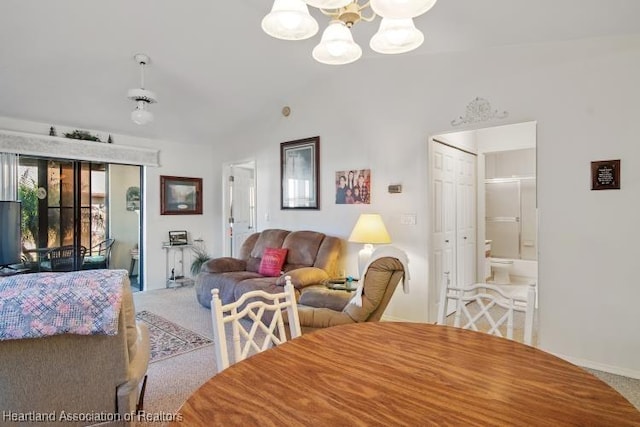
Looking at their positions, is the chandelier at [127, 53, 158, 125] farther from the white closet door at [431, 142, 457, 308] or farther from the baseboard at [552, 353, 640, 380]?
the baseboard at [552, 353, 640, 380]

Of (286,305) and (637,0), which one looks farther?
(637,0)

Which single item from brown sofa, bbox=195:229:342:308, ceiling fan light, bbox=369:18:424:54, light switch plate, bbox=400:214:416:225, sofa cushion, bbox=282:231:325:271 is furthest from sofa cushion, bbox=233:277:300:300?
ceiling fan light, bbox=369:18:424:54

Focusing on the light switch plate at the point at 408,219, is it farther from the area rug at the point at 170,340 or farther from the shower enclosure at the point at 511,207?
the shower enclosure at the point at 511,207

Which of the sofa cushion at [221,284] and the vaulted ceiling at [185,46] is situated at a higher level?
the vaulted ceiling at [185,46]

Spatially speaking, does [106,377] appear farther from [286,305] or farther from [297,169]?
[297,169]

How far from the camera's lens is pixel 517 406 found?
3.33 ft

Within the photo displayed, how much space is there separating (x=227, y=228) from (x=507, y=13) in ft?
16.6

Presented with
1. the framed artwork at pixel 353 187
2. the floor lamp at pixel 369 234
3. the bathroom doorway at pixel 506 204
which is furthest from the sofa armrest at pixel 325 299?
the bathroom doorway at pixel 506 204

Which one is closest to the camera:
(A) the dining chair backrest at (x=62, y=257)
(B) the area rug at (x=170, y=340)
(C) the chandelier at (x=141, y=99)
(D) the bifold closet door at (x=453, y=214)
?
(B) the area rug at (x=170, y=340)

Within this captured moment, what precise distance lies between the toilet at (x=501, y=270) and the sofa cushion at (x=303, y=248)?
3.47m

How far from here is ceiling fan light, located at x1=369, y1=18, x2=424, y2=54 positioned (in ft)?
5.55

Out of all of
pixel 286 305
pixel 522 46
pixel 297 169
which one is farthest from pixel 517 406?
pixel 297 169

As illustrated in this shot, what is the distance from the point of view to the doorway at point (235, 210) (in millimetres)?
6359

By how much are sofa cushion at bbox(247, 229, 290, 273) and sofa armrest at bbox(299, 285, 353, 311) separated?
1653mm
